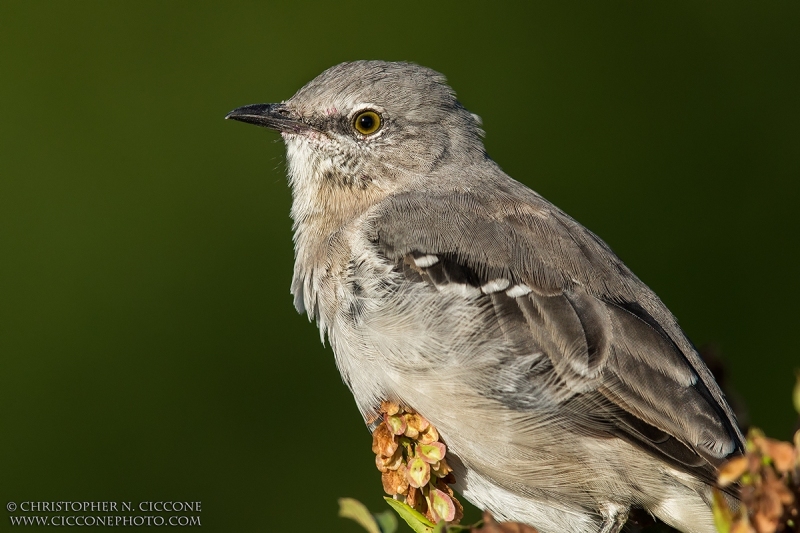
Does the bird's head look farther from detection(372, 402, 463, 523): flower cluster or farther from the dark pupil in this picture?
detection(372, 402, 463, 523): flower cluster

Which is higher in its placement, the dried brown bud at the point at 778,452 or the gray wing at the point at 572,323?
the dried brown bud at the point at 778,452

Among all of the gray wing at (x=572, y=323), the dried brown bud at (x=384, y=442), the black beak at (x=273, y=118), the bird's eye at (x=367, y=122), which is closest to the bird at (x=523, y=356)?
the gray wing at (x=572, y=323)

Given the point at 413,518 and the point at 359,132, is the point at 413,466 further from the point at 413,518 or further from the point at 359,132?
the point at 359,132

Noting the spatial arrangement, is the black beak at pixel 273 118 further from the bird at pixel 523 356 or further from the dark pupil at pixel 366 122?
the bird at pixel 523 356

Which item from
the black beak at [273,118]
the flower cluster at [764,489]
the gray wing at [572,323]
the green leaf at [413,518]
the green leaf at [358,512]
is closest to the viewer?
the flower cluster at [764,489]

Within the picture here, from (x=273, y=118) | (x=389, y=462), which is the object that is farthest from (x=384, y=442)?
(x=273, y=118)

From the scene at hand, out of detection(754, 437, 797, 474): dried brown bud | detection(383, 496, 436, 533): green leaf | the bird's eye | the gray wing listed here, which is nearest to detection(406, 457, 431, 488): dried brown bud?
detection(383, 496, 436, 533): green leaf
